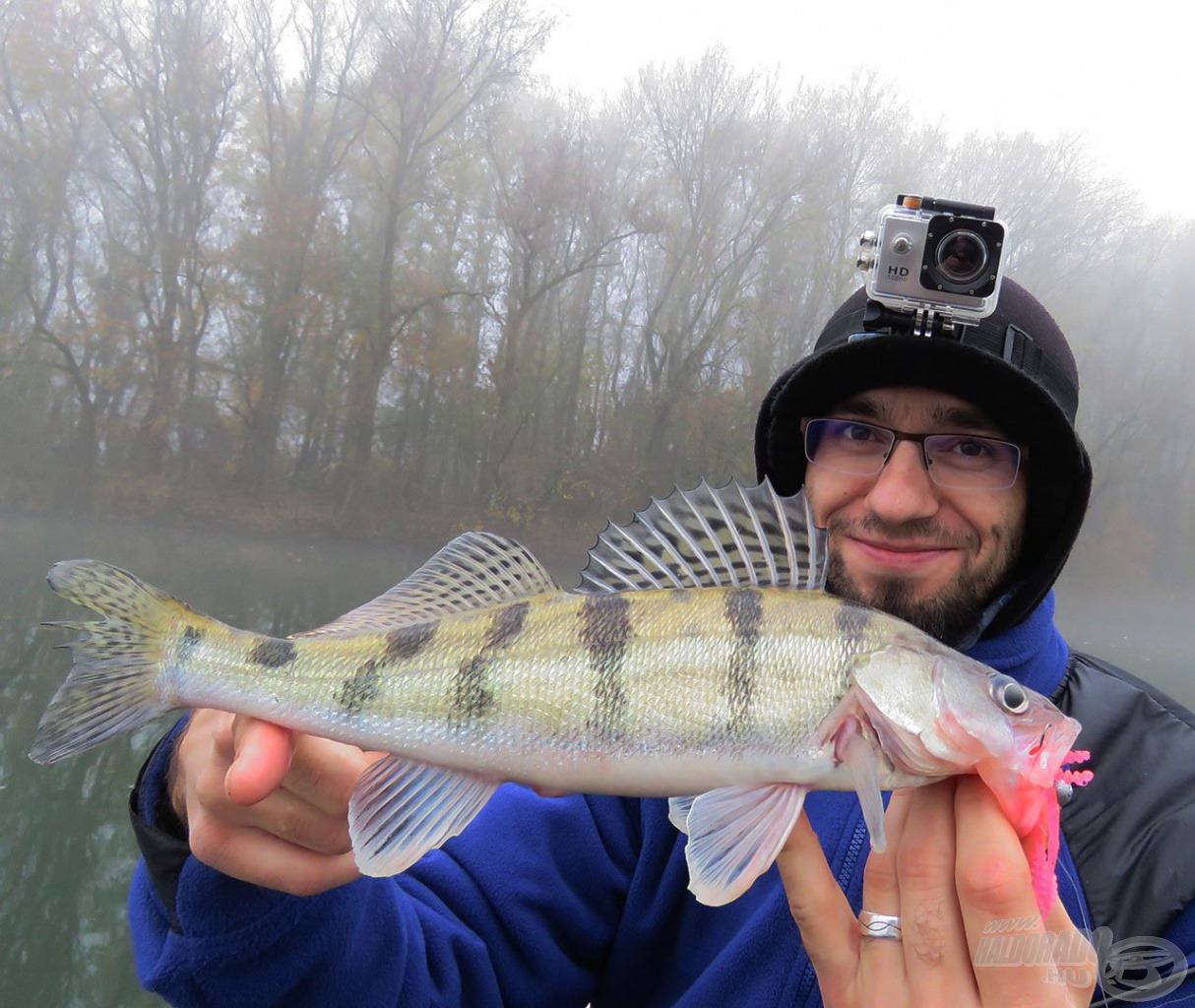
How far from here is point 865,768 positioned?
105 centimetres

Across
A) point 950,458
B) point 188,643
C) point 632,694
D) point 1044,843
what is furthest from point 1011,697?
point 188,643

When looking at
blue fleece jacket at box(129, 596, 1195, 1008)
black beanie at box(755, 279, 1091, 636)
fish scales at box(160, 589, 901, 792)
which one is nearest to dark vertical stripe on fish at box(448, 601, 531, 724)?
fish scales at box(160, 589, 901, 792)

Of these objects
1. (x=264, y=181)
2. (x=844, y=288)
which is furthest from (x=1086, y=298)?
(x=264, y=181)

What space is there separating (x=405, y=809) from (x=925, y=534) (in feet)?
3.86

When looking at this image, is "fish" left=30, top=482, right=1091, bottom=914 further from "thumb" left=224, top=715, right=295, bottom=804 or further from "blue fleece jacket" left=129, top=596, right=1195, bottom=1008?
"blue fleece jacket" left=129, top=596, right=1195, bottom=1008

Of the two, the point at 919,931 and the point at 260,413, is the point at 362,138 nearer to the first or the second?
the point at 260,413

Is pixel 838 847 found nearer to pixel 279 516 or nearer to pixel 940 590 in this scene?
pixel 940 590

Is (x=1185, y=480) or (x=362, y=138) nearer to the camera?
(x=362, y=138)

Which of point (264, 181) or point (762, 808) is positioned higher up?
point (264, 181)

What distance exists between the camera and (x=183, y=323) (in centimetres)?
1330

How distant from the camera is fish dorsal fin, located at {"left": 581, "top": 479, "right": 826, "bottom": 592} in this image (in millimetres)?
1273

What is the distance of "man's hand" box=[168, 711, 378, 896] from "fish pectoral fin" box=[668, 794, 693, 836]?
49cm

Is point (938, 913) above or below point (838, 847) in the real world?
above

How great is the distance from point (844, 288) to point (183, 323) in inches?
511
